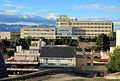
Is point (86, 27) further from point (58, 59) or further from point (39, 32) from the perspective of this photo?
point (58, 59)

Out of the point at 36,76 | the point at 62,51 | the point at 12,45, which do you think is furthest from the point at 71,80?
the point at 12,45

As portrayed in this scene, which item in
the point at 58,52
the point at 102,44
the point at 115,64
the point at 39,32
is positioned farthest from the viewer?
the point at 39,32

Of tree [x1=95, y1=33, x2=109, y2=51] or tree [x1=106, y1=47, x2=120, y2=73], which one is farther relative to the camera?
tree [x1=95, y1=33, x2=109, y2=51]

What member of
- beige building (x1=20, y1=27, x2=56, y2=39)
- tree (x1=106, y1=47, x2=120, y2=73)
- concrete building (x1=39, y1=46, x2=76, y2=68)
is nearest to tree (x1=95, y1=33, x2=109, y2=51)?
concrete building (x1=39, y1=46, x2=76, y2=68)

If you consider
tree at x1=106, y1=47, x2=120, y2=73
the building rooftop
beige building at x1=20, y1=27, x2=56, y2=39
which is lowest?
tree at x1=106, y1=47, x2=120, y2=73

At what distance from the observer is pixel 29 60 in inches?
2037

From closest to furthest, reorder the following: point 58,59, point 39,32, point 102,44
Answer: point 58,59 < point 102,44 < point 39,32

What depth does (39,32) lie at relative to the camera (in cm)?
15725

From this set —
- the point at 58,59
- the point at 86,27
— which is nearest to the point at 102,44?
the point at 86,27

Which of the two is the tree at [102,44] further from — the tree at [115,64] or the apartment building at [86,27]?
the tree at [115,64]

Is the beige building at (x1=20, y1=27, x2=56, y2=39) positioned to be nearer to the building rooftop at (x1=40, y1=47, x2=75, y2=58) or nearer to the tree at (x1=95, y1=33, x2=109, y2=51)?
the tree at (x1=95, y1=33, x2=109, y2=51)

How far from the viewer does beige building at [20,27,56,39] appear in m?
156

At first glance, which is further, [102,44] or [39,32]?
[39,32]

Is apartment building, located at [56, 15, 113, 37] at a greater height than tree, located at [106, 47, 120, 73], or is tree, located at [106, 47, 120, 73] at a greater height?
apartment building, located at [56, 15, 113, 37]
